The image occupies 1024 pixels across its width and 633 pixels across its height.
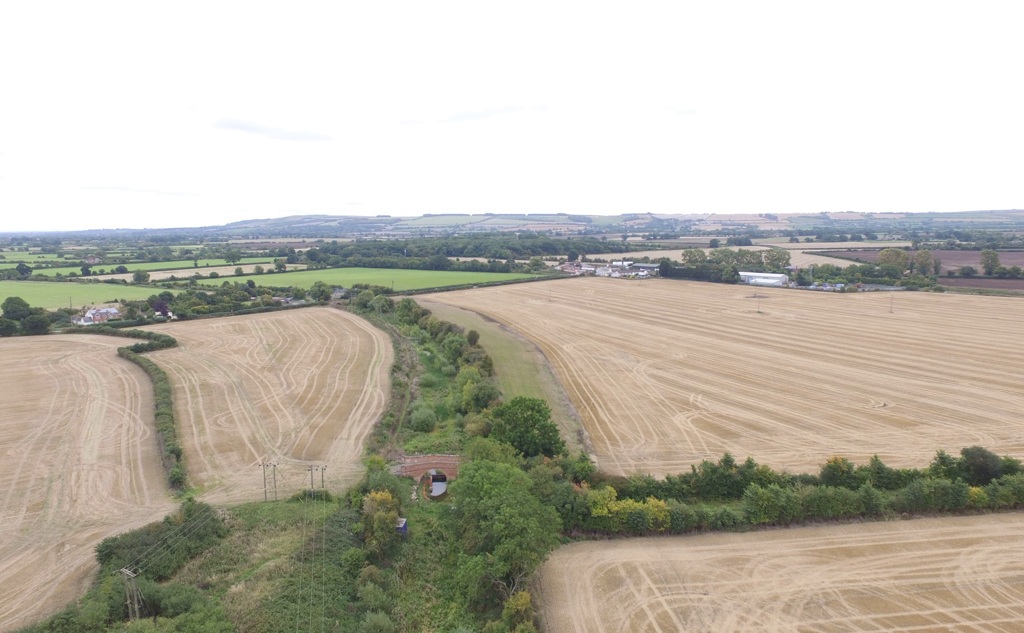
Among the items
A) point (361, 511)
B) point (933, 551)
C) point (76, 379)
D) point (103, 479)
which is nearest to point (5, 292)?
point (76, 379)

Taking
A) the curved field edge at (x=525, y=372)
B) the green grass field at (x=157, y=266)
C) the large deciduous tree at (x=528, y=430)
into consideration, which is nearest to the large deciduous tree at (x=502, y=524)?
the large deciduous tree at (x=528, y=430)

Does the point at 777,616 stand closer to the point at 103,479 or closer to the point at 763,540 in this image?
the point at 763,540

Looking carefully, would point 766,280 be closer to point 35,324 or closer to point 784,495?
point 784,495

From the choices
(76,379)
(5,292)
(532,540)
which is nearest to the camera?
(532,540)

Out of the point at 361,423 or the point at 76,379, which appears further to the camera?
the point at 76,379

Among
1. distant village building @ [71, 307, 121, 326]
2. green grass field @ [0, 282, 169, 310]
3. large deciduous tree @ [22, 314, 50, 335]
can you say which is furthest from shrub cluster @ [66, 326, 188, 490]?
green grass field @ [0, 282, 169, 310]

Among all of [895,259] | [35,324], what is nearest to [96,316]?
[35,324]

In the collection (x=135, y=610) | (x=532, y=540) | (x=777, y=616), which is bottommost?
(x=777, y=616)

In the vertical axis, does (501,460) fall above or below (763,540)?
above
